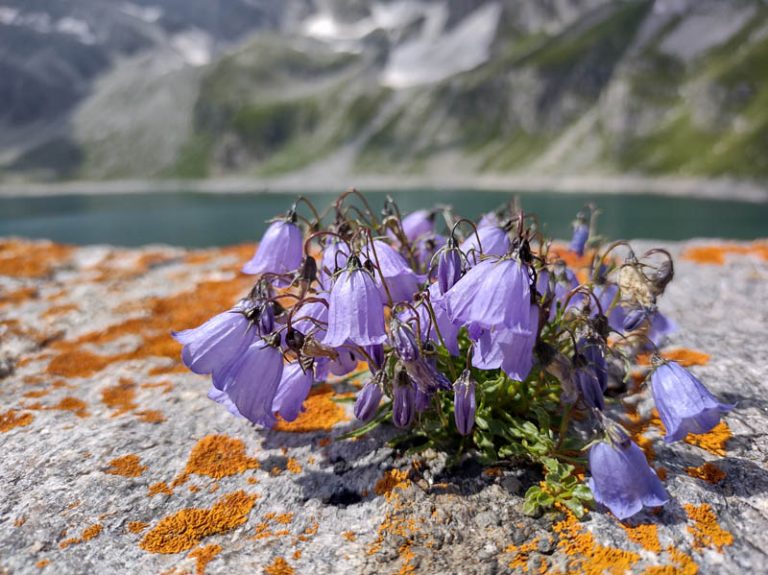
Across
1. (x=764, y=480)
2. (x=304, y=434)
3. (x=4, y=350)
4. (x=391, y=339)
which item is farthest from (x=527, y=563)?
(x=4, y=350)

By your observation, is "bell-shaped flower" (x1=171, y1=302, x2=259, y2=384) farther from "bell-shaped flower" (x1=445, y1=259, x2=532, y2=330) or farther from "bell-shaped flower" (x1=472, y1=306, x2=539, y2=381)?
"bell-shaped flower" (x1=472, y1=306, x2=539, y2=381)

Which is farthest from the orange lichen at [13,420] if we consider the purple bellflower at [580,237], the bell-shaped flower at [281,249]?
the purple bellflower at [580,237]

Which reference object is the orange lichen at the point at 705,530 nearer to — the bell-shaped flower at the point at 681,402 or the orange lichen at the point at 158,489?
the bell-shaped flower at the point at 681,402

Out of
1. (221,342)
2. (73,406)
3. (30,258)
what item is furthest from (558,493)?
(30,258)

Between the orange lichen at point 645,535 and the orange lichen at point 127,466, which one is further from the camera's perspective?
the orange lichen at point 127,466

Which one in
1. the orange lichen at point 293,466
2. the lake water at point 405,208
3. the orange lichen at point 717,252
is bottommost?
the orange lichen at point 293,466

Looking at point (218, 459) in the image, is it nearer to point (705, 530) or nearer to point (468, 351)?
point (468, 351)

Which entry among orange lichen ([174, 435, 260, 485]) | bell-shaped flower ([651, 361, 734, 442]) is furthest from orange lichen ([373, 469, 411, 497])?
bell-shaped flower ([651, 361, 734, 442])
